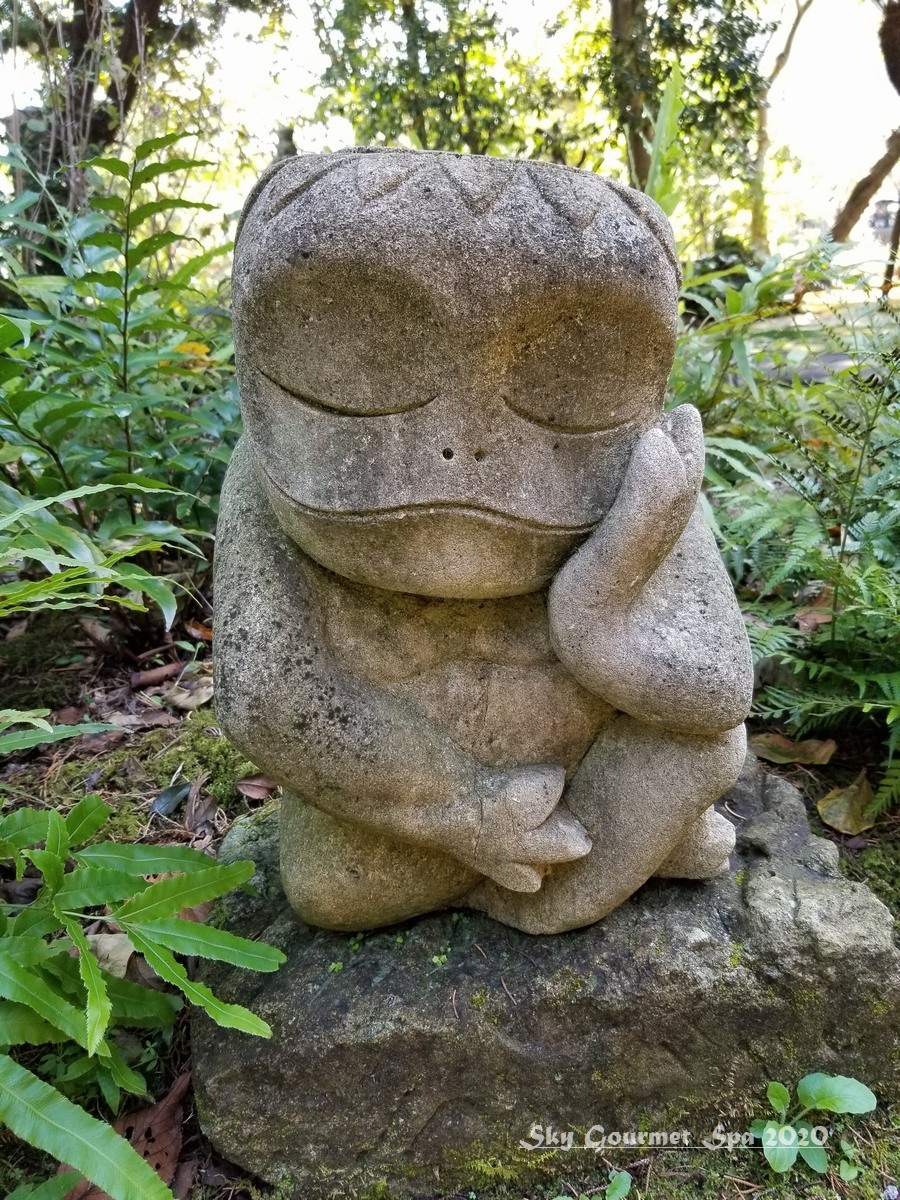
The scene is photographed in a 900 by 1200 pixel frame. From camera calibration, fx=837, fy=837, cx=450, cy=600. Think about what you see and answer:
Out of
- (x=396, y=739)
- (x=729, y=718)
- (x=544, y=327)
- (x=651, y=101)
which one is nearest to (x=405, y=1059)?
(x=396, y=739)

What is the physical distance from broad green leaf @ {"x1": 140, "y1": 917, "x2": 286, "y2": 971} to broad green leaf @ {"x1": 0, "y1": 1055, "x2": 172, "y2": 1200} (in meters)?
0.24

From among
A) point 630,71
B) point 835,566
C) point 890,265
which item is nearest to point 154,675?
point 835,566

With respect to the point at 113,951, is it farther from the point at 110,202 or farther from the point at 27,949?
the point at 110,202

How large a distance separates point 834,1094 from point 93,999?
1180mm

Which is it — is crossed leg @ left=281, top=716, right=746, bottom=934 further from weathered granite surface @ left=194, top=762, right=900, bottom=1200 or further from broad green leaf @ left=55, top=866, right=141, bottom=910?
broad green leaf @ left=55, top=866, right=141, bottom=910

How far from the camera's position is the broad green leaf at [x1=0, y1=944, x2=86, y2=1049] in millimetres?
1225

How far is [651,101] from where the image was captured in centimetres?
550

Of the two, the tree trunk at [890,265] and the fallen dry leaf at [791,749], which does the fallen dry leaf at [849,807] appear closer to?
the fallen dry leaf at [791,749]

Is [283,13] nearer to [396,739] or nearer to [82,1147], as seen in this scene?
[396,739]

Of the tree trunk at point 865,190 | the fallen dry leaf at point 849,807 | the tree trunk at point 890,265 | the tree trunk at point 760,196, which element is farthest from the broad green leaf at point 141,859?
the tree trunk at point 865,190

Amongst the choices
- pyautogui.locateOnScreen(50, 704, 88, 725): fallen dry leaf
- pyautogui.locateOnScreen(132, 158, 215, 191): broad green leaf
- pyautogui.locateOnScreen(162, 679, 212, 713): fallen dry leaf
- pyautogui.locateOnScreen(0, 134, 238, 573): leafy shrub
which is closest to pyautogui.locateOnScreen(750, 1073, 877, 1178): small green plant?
pyautogui.locateOnScreen(0, 134, 238, 573): leafy shrub

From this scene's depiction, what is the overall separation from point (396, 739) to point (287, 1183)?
0.77 metres

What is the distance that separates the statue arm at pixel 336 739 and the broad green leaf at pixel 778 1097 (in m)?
0.53

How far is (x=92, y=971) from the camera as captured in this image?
1218 mm
